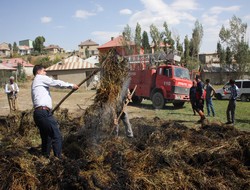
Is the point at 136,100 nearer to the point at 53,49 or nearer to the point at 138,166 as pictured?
the point at 138,166

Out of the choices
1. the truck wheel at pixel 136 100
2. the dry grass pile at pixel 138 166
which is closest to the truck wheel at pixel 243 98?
the truck wheel at pixel 136 100

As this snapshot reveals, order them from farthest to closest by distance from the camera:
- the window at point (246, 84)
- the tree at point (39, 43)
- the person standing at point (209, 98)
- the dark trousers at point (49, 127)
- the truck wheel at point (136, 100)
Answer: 1. the tree at point (39, 43)
2. the window at point (246, 84)
3. the truck wheel at point (136, 100)
4. the person standing at point (209, 98)
5. the dark trousers at point (49, 127)

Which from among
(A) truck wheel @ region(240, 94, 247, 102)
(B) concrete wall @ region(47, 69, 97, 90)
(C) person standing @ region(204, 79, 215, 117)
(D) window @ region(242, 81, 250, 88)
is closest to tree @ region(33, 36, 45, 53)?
(B) concrete wall @ region(47, 69, 97, 90)

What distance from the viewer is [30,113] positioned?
818 centimetres

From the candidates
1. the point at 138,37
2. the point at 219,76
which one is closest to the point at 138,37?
the point at 138,37

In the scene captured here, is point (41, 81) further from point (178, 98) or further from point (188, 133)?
point (178, 98)

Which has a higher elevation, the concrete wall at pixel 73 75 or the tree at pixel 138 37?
the tree at pixel 138 37

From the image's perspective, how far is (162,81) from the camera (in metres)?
13.9

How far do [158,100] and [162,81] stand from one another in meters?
0.99

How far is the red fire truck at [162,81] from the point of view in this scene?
1363 centimetres

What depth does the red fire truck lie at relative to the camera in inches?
537

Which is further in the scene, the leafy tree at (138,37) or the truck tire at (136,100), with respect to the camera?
the leafy tree at (138,37)

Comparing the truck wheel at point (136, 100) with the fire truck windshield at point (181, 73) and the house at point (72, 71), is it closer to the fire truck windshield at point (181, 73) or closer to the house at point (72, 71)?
the fire truck windshield at point (181, 73)

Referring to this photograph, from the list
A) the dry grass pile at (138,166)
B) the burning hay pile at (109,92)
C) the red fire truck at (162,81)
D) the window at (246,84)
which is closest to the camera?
the dry grass pile at (138,166)
